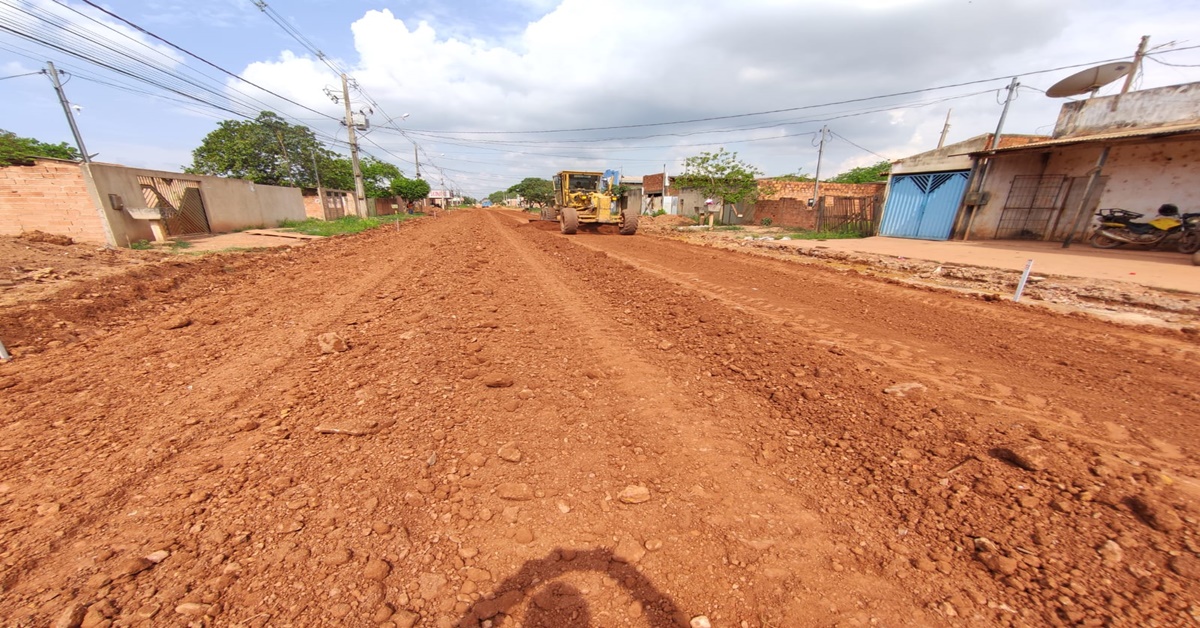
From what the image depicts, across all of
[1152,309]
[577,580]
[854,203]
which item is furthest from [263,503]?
[854,203]

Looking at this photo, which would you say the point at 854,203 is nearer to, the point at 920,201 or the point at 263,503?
the point at 920,201

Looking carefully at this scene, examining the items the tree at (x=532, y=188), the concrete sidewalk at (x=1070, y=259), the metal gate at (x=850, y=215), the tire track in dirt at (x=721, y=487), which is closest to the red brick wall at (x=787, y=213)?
the metal gate at (x=850, y=215)

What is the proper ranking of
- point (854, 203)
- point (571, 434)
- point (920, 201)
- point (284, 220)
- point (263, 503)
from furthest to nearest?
point (284, 220)
point (854, 203)
point (920, 201)
point (571, 434)
point (263, 503)

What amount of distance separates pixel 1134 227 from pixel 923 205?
17.8 ft

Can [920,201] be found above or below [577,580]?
above

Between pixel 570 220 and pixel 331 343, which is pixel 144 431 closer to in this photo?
pixel 331 343

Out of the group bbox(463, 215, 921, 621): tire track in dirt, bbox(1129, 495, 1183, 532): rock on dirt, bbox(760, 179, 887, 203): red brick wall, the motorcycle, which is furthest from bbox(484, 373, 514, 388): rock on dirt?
bbox(760, 179, 887, 203): red brick wall

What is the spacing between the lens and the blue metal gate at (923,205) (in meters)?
14.4

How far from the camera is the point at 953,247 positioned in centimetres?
1195

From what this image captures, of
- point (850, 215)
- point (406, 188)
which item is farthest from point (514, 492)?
point (406, 188)

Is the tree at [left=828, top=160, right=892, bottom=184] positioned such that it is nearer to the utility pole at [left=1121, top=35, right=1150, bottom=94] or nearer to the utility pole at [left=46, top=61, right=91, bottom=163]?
the utility pole at [left=1121, top=35, right=1150, bottom=94]

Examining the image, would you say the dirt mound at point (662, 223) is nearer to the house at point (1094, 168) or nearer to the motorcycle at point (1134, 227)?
the house at point (1094, 168)

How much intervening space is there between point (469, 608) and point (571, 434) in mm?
1185

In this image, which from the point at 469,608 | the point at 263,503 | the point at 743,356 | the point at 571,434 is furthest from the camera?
the point at 743,356
